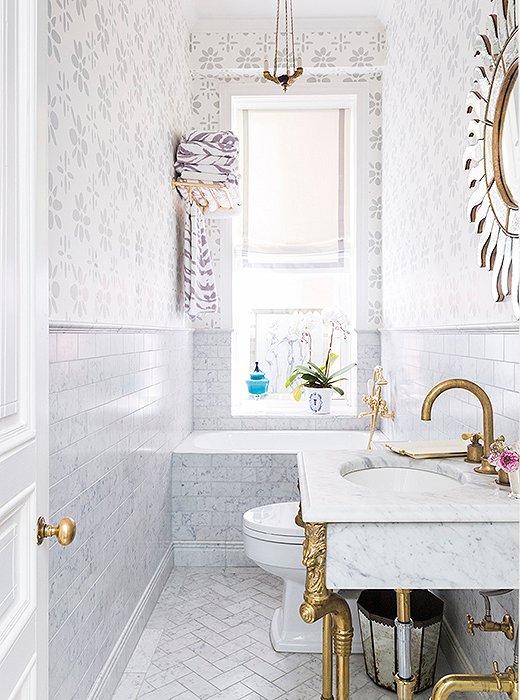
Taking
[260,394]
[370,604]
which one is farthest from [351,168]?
[370,604]

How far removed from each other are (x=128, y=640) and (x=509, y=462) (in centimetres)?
165

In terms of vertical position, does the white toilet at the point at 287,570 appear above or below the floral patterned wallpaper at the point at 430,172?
below

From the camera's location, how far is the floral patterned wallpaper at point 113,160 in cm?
175

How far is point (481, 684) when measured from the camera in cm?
135

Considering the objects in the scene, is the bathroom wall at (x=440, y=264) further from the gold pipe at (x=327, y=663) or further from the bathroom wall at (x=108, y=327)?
the bathroom wall at (x=108, y=327)

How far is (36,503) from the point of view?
3.51 feet

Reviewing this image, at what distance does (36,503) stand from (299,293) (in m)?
3.43

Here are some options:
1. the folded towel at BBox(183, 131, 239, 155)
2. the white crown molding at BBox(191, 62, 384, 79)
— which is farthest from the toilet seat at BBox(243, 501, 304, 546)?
the white crown molding at BBox(191, 62, 384, 79)

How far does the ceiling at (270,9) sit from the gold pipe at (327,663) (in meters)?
3.28

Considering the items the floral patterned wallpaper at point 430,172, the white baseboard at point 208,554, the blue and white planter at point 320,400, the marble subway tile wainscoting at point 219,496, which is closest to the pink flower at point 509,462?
the floral patterned wallpaper at point 430,172

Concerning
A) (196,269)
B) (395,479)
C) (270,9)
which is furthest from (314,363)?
(395,479)

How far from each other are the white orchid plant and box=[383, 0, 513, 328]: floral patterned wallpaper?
0.33 meters

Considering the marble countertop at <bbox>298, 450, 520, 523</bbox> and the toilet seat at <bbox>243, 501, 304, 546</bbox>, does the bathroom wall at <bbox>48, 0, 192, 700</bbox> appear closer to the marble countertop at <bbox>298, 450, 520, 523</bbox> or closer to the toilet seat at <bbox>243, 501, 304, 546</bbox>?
the toilet seat at <bbox>243, 501, 304, 546</bbox>

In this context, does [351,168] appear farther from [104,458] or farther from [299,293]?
[104,458]
